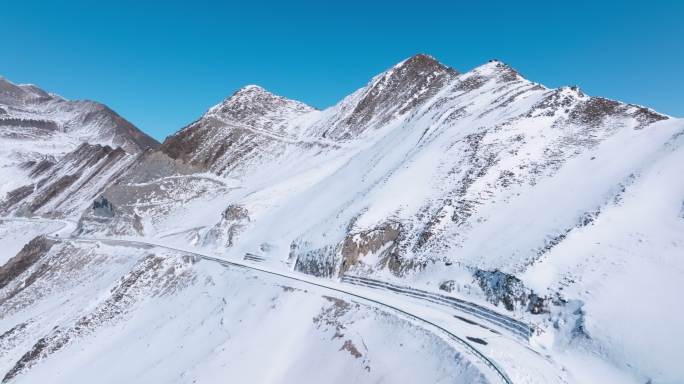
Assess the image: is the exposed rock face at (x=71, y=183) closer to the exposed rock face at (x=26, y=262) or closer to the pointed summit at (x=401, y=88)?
the exposed rock face at (x=26, y=262)

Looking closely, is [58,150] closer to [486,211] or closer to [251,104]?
[251,104]

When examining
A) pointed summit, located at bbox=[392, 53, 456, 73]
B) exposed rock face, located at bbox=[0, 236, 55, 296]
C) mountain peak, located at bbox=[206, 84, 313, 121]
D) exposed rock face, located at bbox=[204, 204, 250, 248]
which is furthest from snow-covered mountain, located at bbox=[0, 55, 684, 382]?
mountain peak, located at bbox=[206, 84, 313, 121]

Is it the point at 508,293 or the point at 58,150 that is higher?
the point at 58,150

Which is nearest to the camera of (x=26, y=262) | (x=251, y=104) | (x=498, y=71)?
(x=26, y=262)

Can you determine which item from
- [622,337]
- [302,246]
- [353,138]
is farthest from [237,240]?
[622,337]

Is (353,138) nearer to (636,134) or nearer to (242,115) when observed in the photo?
(242,115)

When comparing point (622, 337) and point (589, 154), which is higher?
point (589, 154)

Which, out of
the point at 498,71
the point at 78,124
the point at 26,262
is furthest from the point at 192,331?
the point at 78,124

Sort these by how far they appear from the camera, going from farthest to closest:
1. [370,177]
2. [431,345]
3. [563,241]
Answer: [370,177], [563,241], [431,345]
